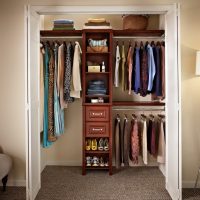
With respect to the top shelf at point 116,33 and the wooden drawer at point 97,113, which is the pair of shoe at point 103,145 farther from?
the top shelf at point 116,33

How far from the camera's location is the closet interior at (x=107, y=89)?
3943mm

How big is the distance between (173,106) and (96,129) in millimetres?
1363

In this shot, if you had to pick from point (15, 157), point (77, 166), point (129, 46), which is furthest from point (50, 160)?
point (129, 46)

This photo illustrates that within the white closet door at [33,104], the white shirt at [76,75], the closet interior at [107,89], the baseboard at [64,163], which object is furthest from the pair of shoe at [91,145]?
the white closet door at [33,104]

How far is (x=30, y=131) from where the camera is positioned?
114 inches

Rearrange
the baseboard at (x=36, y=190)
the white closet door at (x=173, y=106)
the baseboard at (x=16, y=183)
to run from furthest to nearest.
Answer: the baseboard at (x=16, y=183) < the baseboard at (x=36, y=190) < the white closet door at (x=173, y=106)

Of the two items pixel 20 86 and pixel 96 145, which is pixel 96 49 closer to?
pixel 20 86

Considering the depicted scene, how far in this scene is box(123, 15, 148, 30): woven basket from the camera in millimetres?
3943

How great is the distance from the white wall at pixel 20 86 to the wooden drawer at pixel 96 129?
3.24 feet

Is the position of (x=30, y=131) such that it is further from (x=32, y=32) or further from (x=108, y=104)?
(x=108, y=104)

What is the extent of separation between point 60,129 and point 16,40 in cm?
145

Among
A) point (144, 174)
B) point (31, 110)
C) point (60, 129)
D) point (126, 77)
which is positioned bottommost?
point (144, 174)

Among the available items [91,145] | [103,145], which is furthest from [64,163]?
[103,145]

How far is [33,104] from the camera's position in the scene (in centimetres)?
305
